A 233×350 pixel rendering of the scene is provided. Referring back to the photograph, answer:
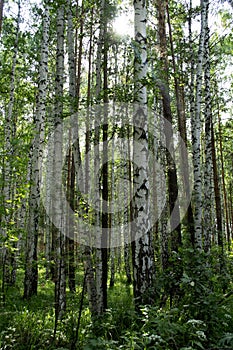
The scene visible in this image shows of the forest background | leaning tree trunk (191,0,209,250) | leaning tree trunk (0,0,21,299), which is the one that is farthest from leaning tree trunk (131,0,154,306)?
leaning tree trunk (191,0,209,250)

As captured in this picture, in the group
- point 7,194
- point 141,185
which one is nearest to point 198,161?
point 141,185

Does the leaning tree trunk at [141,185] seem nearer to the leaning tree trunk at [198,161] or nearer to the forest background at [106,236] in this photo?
the forest background at [106,236]

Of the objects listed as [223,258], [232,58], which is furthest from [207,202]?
[232,58]

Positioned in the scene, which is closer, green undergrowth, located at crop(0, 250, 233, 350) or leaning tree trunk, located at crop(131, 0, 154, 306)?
green undergrowth, located at crop(0, 250, 233, 350)

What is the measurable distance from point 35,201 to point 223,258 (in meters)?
5.18

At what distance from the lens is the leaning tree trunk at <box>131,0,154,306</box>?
5.29 m

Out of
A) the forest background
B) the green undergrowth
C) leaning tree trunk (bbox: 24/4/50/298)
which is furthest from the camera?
leaning tree trunk (bbox: 24/4/50/298)

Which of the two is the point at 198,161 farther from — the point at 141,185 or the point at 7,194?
the point at 7,194

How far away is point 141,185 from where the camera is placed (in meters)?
5.58

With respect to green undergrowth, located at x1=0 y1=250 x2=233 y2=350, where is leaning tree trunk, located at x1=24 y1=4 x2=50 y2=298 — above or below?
above

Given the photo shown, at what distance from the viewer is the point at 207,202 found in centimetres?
1073

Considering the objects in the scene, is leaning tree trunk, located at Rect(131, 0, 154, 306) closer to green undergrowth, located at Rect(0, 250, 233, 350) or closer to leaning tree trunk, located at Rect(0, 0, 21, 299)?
green undergrowth, located at Rect(0, 250, 233, 350)

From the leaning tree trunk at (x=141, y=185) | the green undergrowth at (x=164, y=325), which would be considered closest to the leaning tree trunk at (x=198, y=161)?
the green undergrowth at (x=164, y=325)

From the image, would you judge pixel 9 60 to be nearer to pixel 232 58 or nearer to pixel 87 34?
pixel 87 34
